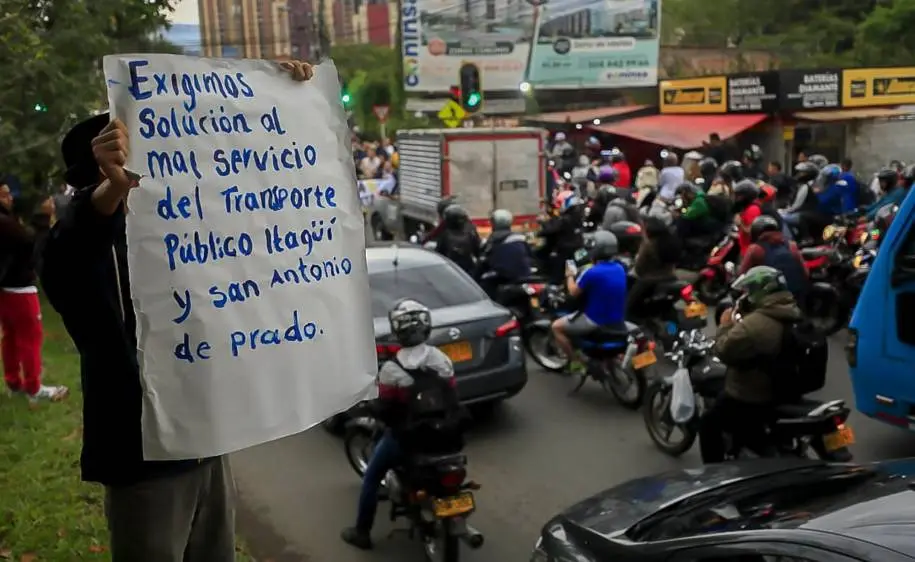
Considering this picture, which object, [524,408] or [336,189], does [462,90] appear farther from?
[336,189]

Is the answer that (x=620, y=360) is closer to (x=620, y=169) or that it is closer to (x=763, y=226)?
(x=763, y=226)

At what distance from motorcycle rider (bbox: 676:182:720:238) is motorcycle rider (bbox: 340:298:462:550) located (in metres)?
7.86

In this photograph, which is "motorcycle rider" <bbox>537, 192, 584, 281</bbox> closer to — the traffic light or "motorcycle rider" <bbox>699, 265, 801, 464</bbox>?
"motorcycle rider" <bbox>699, 265, 801, 464</bbox>

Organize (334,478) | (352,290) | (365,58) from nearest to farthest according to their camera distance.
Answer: (352,290)
(334,478)
(365,58)

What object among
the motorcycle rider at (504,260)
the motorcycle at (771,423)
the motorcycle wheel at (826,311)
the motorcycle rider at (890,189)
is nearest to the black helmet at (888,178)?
the motorcycle rider at (890,189)

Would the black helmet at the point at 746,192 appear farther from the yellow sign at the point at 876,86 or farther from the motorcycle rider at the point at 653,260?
the yellow sign at the point at 876,86

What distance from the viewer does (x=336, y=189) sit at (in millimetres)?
2875

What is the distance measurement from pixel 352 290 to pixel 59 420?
5150mm

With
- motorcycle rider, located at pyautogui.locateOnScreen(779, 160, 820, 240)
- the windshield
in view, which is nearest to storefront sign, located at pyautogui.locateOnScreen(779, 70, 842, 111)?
motorcycle rider, located at pyautogui.locateOnScreen(779, 160, 820, 240)

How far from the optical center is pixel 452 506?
15.9 ft

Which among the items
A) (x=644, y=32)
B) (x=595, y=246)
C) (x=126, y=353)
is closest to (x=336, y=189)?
(x=126, y=353)

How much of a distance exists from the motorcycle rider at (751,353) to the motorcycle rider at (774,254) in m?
2.81

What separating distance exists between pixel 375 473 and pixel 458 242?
5.56 m

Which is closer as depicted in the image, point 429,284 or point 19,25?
point 19,25
